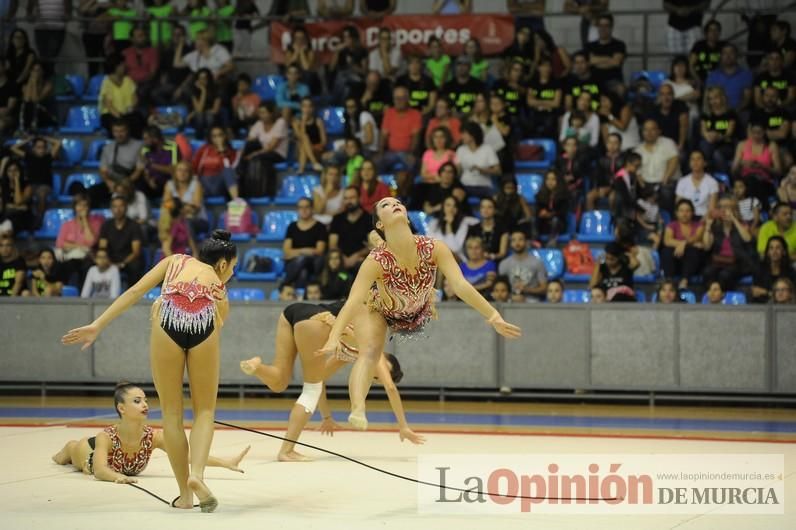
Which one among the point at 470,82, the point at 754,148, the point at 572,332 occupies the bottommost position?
the point at 572,332

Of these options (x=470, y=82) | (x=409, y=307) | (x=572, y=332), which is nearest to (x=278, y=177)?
(x=470, y=82)

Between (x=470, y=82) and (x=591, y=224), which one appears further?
(x=470, y=82)

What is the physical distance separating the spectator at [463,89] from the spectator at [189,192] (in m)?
3.67

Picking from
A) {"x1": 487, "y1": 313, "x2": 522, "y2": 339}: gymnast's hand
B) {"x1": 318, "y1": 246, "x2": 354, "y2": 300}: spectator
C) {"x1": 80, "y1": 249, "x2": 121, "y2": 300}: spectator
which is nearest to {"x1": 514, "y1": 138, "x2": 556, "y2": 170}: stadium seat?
{"x1": 318, "y1": 246, "x2": 354, "y2": 300}: spectator

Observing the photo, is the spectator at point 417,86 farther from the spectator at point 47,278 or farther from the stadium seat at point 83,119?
the spectator at point 47,278

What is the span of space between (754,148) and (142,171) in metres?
8.11

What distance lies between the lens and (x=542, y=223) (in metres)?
14.8

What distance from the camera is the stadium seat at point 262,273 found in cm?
1489

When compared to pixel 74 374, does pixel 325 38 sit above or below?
above

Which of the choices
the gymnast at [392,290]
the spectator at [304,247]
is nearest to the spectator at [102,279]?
the spectator at [304,247]

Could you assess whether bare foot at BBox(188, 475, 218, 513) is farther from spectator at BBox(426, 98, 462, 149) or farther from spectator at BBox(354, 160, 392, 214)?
spectator at BBox(426, 98, 462, 149)

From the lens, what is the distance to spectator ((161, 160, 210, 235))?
50.6 feet

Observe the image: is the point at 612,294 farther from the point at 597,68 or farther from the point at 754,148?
the point at 597,68

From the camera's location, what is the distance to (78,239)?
14930mm
